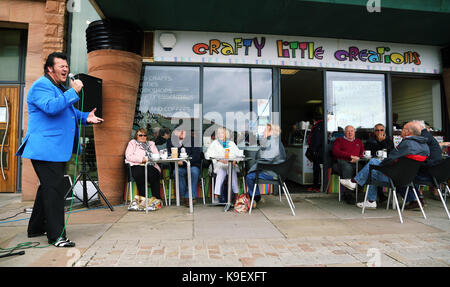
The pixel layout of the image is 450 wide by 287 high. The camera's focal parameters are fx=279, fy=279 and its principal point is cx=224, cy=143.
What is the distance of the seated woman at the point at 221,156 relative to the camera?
4602 millimetres

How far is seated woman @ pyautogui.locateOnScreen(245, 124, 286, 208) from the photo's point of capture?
14.2 ft

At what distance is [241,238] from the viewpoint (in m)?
3.02

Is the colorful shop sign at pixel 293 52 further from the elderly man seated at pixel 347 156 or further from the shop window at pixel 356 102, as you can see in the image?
the elderly man seated at pixel 347 156

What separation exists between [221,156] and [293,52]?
2703mm

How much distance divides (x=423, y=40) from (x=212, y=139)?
490cm

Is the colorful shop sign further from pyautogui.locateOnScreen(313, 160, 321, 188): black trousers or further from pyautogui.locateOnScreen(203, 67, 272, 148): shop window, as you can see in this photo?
pyautogui.locateOnScreen(313, 160, 321, 188): black trousers

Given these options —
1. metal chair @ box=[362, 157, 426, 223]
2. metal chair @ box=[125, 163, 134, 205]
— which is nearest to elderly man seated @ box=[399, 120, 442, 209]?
metal chair @ box=[362, 157, 426, 223]

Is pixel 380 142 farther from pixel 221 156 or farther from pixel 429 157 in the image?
pixel 221 156

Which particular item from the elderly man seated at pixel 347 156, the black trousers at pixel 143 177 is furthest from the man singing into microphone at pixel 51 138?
the elderly man seated at pixel 347 156

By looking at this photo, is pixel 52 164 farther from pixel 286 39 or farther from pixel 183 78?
pixel 286 39

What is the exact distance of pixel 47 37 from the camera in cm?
528

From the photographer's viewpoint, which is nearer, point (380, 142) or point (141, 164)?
point (141, 164)

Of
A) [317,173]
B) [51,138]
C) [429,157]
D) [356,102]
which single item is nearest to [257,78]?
[356,102]

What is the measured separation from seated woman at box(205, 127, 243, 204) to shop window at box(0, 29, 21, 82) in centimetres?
450
